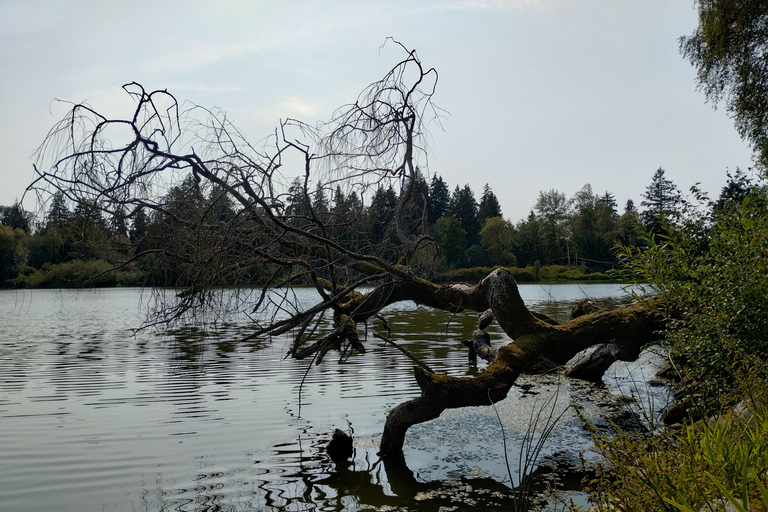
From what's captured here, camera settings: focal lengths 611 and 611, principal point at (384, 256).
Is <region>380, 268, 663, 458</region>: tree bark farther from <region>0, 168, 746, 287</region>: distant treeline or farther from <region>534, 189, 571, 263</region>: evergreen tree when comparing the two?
<region>534, 189, 571, 263</region>: evergreen tree

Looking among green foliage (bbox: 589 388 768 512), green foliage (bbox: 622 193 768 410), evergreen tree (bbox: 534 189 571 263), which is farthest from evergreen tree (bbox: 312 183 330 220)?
evergreen tree (bbox: 534 189 571 263)

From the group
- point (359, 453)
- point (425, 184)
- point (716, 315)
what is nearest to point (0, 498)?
point (359, 453)

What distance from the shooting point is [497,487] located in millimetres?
5777

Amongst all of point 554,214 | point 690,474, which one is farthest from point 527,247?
point 690,474

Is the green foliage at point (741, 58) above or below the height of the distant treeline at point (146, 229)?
above

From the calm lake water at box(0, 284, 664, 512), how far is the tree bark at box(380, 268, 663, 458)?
1.50 ft

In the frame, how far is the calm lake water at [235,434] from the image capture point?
223 inches

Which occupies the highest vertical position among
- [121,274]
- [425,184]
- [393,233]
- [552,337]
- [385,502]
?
[425,184]

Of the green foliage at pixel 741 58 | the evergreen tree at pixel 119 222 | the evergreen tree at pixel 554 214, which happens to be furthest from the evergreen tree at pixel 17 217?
the evergreen tree at pixel 554 214

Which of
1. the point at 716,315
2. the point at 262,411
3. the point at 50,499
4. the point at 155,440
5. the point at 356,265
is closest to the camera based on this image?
the point at 716,315

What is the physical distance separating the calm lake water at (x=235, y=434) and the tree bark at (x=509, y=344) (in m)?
0.46

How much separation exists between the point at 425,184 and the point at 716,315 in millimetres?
3589

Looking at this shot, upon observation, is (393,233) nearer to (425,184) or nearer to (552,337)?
(425,184)

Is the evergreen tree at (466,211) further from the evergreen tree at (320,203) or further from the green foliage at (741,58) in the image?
the evergreen tree at (320,203)
